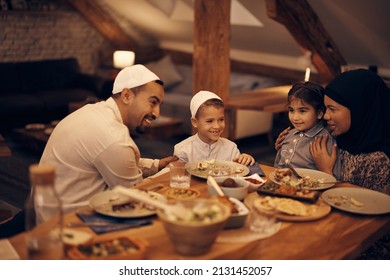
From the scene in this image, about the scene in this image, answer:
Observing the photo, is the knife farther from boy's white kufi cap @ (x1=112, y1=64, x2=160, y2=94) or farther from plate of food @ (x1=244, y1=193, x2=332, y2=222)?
boy's white kufi cap @ (x1=112, y1=64, x2=160, y2=94)

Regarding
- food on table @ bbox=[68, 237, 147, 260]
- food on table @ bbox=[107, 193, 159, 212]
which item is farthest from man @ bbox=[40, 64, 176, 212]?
food on table @ bbox=[68, 237, 147, 260]

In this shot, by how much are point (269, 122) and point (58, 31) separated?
3.46 metres

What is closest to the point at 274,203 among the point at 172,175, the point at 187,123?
the point at 172,175

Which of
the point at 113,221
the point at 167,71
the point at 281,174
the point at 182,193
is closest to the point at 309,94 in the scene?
the point at 281,174

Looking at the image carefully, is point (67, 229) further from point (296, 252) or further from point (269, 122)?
point (269, 122)

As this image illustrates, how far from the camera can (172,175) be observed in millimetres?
2283

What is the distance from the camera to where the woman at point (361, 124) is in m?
2.59

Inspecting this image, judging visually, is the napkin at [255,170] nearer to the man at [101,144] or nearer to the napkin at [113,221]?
the man at [101,144]

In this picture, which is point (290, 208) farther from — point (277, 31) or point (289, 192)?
point (277, 31)

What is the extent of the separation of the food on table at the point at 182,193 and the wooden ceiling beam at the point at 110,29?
243 inches

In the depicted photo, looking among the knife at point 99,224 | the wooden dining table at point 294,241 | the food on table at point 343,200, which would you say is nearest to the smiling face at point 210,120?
the food on table at point 343,200

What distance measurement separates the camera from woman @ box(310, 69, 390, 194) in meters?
2.59

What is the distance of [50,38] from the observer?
795 cm

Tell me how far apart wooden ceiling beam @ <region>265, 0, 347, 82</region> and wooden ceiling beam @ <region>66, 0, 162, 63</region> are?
A: 3391mm
